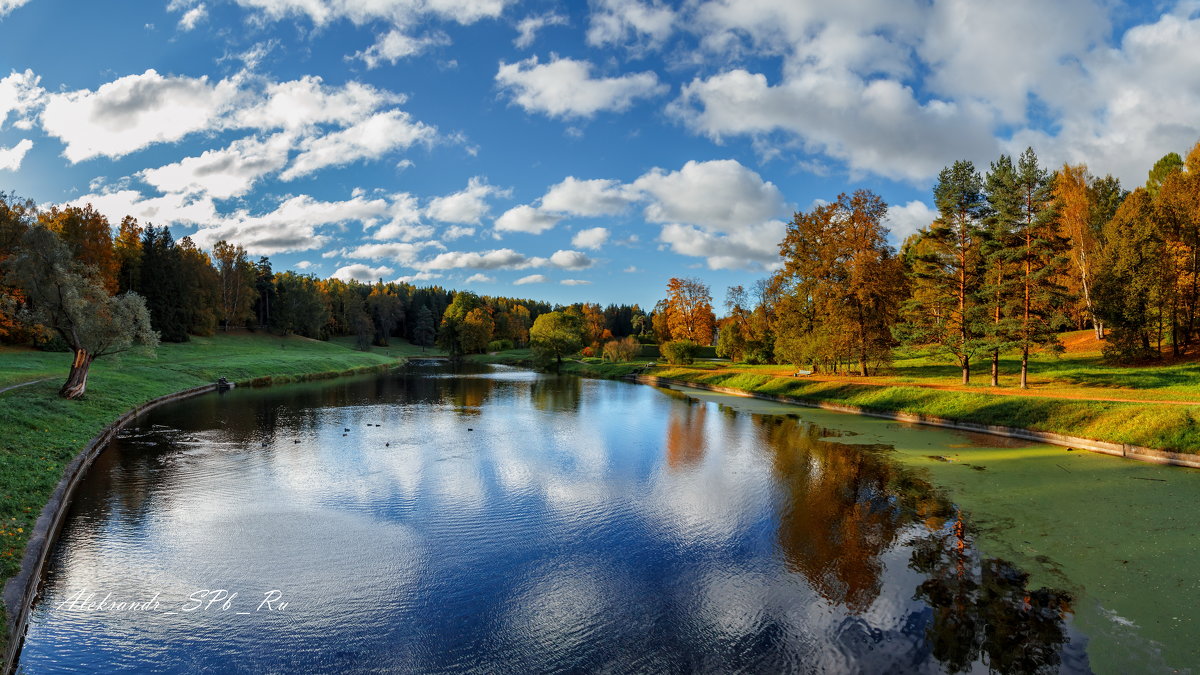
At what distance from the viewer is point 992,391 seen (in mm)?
28406

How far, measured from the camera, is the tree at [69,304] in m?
24.2

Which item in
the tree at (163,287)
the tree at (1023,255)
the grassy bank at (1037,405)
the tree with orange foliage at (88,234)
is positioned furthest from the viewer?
the tree at (163,287)

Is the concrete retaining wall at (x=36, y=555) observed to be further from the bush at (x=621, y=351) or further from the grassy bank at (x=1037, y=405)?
the bush at (x=621, y=351)

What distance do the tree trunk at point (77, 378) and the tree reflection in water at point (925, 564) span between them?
1178 inches

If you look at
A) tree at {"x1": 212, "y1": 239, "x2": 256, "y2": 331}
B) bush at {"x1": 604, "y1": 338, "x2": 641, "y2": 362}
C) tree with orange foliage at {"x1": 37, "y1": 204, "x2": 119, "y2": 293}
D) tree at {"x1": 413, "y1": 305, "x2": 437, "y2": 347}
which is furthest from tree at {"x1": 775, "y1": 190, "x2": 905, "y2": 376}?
tree at {"x1": 413, "y1": 305, "x2": 437, "y2": 347}

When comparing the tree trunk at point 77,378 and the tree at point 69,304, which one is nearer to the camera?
the tree at point 69,304

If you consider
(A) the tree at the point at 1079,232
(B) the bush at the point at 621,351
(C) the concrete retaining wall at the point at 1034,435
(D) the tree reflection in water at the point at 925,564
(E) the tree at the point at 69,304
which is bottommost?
(D) the tree reflection in water at the point at 925,564

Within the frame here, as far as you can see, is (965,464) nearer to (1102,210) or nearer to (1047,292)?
(1047,292)

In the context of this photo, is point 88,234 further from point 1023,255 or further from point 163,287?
point 1023,255

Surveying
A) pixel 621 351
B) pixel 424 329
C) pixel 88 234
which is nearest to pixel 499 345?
pixel 424 329

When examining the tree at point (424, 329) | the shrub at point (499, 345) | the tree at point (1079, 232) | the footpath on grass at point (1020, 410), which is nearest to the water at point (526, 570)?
the footpath on grass at point (1020, 410)

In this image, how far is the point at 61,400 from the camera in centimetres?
2347

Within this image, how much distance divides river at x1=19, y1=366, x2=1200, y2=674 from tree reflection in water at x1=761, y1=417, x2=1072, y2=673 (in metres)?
0.06

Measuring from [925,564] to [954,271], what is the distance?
1128 inches
